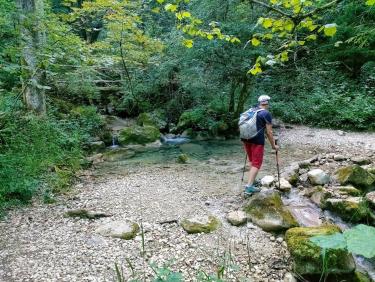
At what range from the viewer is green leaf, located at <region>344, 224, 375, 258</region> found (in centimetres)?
157

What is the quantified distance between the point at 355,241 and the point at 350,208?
3732mm

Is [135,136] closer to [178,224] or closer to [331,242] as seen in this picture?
[178,224]

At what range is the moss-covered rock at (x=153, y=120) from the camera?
13.4 meters

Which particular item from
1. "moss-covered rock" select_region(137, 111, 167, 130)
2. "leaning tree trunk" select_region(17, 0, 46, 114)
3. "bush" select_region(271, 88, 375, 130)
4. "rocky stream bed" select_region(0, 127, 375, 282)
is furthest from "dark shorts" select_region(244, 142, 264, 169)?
"moss-covered rock" select_region(137, 111, 167, 130)

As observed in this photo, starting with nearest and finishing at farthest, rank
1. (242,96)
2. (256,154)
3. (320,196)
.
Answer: (320,196) → (256,154) → (242,96)

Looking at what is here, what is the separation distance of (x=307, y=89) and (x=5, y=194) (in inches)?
528

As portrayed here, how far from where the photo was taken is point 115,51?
12094 millimetres

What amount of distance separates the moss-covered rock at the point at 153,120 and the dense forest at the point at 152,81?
0.08m

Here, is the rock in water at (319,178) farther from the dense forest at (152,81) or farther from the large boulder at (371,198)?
the dense forest at (152,81)

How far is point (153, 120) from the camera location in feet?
44.7

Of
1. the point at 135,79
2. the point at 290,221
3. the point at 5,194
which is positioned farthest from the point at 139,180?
the point at 135,79

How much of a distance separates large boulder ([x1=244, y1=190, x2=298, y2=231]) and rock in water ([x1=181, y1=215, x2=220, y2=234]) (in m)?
0.60

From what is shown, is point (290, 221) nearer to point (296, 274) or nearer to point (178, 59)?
point (296, 274)

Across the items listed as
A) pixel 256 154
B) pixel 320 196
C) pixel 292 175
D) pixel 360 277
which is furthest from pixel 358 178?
pixel 360 277
